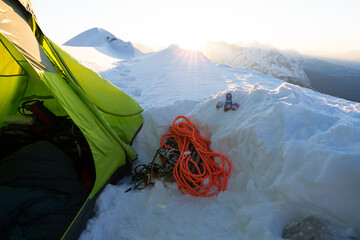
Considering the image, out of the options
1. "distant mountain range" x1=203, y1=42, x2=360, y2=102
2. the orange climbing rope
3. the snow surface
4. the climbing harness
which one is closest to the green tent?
the snow surface

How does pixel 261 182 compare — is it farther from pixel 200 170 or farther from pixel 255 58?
pixel 255 58

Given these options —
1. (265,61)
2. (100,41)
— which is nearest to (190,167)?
(100,41)

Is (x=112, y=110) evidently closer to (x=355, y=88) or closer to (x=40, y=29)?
(x=40, y=29)

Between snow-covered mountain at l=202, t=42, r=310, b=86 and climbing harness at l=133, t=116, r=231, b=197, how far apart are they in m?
152

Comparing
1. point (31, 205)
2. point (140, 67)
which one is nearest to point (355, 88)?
point (140, 67)

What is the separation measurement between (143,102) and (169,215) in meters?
3.17

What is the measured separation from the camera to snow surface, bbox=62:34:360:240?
152cm

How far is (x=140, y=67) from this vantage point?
367 inches

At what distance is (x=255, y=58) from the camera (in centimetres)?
16288

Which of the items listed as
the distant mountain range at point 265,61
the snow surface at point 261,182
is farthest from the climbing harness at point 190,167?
the distant mountain range at point 265,61

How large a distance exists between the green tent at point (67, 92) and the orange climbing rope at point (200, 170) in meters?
0.86

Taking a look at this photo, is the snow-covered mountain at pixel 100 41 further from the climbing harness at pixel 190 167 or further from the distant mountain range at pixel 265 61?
the distant mountain range at pixel 265 61

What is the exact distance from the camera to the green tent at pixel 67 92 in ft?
6.54

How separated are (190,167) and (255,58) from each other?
181 metres
